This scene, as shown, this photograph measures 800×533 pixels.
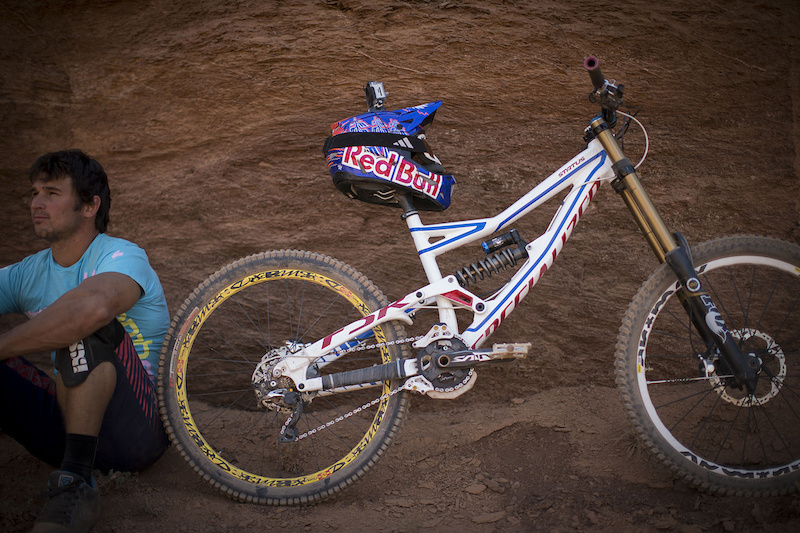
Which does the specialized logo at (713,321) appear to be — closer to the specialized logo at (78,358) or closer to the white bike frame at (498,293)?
the white bike frame at (498,293)

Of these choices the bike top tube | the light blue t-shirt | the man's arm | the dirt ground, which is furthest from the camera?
the dirt ground

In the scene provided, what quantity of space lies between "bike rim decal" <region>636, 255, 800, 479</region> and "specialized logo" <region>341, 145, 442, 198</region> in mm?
1117

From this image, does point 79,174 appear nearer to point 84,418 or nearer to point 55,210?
point 55,210

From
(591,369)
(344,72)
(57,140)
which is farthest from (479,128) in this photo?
(57,140)

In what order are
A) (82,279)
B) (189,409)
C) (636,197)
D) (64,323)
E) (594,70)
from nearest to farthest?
(64,323) → (594,70) → (636,197) → (189,409) → (82,279)

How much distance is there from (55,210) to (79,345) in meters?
0.70

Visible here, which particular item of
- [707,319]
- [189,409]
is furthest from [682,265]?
[189,409]

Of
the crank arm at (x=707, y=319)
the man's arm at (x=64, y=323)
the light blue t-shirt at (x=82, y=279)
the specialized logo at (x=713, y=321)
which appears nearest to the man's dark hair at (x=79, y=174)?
the light blue t-shirt at (x=82, y=279)

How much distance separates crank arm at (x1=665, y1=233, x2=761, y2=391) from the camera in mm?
2061

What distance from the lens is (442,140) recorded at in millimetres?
2982

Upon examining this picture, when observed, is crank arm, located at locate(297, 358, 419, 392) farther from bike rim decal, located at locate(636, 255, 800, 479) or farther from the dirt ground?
bike rim decal, located at locate(636, 255, 800, 479)

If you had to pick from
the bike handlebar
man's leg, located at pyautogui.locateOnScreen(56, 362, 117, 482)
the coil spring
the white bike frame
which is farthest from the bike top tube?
man's leg, located at pyautogui.locateOnScreen(56, 362, 117, 482)

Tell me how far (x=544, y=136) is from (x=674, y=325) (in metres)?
1.28

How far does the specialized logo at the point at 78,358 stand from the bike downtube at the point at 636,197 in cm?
227
